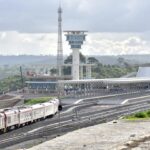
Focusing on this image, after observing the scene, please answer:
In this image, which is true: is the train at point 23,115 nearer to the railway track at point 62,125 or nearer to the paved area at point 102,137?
the railway track at point 62,125

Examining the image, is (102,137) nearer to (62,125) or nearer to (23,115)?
(62,125)

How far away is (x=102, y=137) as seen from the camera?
76000mm

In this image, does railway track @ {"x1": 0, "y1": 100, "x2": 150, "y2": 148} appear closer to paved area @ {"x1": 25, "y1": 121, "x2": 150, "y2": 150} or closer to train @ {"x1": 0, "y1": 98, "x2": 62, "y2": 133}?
train @ {"x1": 0, "y1": 98, "x2": 62, "y2": 133}

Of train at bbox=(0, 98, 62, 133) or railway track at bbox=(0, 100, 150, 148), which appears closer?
railway track at bbox=(0, 100, 150, 148)

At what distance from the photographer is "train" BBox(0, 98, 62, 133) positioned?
269 ft

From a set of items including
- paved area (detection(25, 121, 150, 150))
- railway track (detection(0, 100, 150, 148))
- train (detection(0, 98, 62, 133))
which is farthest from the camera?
train (detection(0, 98, 62, 133))

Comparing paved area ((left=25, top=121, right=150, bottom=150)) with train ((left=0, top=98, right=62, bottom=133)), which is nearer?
paved area ((left=25, top=121, right=150, bottom=150))

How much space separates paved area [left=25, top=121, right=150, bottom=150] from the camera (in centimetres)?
6631

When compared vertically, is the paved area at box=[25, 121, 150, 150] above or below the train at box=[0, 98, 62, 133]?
below

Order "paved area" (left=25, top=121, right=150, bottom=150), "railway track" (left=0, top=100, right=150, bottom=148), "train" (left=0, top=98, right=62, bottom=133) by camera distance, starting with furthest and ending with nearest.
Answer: "train" (left=0, top=98, right=62, bottom=133)
"railway track" (left=0, top=100, right=150, bottom=148)
"paved area" (left=25, top=121, right=150, bottom=150)

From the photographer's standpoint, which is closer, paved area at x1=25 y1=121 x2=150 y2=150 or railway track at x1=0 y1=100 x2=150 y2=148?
paved area at x1=25 y1=121 x2=150 y2=150

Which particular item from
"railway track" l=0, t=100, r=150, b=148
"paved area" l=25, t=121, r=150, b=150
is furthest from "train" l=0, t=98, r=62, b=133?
"paved area" l=25, t=121, r=150, b=150

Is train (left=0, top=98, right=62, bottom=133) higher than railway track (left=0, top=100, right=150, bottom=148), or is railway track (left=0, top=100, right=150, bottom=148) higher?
train (left=0, top=98, right=62, bottom=133)

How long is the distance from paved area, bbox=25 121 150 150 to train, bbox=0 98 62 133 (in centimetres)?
830
